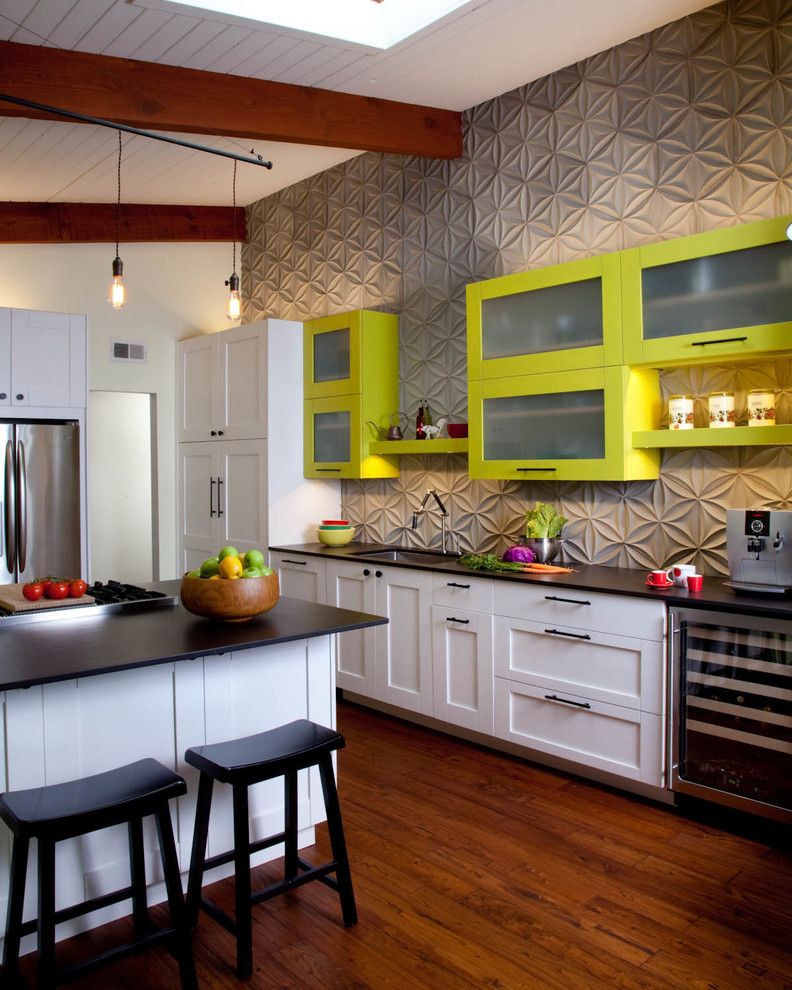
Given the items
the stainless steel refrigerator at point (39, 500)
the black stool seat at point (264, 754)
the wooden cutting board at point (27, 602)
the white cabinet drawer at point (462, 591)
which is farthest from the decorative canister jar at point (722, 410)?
the stainless steel refrigerator at point (39, 500)

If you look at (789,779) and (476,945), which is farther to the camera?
(789,779)

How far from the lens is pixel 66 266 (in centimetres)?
554

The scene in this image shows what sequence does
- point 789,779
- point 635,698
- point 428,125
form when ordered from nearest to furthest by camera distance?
point 789,779 → point 635,698 → point 428,125

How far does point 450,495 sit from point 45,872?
10.2 ft

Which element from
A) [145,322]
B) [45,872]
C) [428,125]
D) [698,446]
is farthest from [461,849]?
[145,322]

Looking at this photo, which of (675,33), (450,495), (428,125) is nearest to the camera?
(675,33)

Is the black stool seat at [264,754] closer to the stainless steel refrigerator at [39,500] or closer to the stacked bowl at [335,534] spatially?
the stacked bowl at [335,534]

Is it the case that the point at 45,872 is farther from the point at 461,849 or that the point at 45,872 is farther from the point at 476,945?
the point at 461,849

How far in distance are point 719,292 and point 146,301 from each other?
4.08 metres

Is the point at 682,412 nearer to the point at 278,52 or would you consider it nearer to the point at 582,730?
the point at 582,730

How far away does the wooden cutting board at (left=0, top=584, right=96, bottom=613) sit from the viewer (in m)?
2.76

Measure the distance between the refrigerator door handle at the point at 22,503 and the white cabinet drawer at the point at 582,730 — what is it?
2.93m

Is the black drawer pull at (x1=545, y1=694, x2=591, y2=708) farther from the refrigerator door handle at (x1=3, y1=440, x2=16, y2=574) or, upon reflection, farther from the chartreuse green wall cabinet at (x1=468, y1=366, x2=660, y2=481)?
the refrigerator door handle at (x1=3, y1=440, x2=16, y2=574)

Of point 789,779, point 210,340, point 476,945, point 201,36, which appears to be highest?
point 201,36
